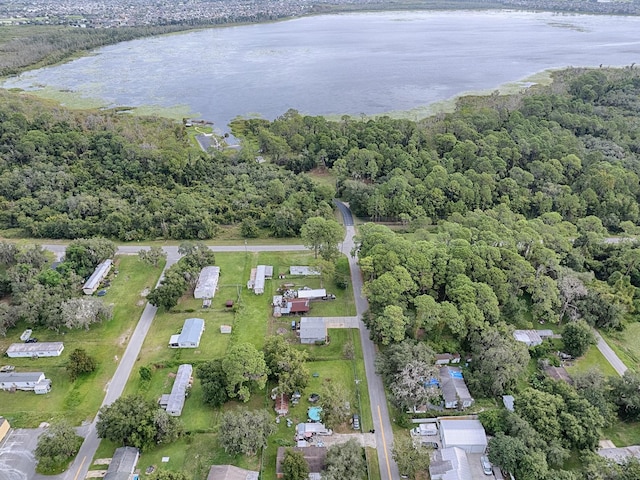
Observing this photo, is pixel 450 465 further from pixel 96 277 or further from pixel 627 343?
pixel 96 277

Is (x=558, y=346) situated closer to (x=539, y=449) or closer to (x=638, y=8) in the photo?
(x=539, y=449)

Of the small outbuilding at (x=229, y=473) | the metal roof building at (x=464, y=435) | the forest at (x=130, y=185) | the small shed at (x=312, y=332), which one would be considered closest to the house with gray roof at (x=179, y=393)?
the small outbuilding at (x=229, y=473)

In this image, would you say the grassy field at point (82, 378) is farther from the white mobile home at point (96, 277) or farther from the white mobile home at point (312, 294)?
the white mobile home at point (312, 294)

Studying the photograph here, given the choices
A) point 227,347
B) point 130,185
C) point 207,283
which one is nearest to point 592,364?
point 227,347

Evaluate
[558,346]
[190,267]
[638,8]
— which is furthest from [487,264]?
[638,8]

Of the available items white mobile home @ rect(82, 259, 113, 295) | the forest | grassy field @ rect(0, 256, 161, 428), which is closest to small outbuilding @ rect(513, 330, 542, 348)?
the forest

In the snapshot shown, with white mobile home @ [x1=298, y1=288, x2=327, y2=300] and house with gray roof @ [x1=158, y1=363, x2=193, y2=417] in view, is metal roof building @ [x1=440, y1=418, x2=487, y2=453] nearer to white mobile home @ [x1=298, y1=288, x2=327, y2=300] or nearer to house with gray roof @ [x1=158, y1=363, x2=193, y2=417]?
white mobile home @ [x1=298, y1=288, x2=327, y2=300]
